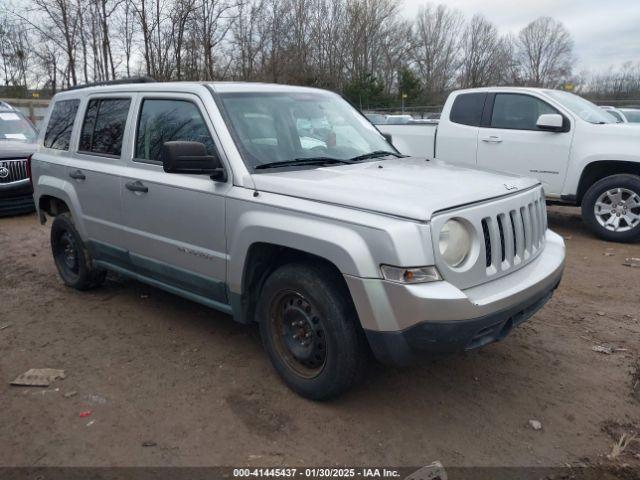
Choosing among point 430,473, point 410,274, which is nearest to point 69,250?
point 410,274

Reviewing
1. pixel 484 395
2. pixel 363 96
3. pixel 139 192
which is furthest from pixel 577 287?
pixel 363 96

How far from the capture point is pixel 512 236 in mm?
3148

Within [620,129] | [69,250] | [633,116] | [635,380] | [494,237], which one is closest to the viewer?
[494,237]

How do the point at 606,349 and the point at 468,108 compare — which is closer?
the point at 606,349

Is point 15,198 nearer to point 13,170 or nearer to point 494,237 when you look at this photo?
point 13,170

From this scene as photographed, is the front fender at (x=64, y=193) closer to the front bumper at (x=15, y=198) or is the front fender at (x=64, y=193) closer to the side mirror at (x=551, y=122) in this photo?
the front bumper at (x=15, y=198)

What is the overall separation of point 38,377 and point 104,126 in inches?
84.8

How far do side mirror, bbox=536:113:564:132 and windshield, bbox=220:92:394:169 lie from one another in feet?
11.9

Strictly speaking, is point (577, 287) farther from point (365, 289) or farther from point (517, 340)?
point (365, 289)

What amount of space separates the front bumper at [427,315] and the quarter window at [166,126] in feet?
5.20

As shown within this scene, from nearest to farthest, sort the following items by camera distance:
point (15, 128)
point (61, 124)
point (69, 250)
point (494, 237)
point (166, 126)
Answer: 1. point (494, 237)
2. point (166, 126)
3. point (61, 124)
4. point (69, 250)
5. point (15, 128)

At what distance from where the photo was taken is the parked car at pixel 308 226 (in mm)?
2748

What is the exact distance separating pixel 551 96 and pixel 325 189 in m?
5.87

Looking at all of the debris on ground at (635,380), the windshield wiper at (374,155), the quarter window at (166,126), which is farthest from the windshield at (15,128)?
the debris on ground at (635,380)
